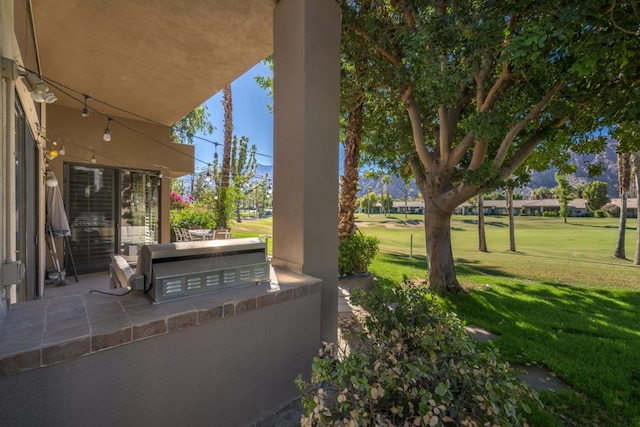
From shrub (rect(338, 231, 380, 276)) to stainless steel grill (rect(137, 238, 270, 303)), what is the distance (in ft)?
16.0

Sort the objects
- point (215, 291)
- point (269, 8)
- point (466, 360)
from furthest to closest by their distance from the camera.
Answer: point (269, 8), point (215, 291), point (466, 360)

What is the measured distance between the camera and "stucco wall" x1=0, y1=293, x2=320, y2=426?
1.27 m

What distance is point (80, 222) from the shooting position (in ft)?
19.9

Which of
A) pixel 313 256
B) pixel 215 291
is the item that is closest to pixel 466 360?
pixel 313 256

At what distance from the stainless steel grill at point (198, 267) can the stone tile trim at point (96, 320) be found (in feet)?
0.22

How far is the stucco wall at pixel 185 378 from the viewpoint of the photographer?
1.27 meters

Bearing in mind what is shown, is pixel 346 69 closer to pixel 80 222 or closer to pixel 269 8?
pixel 269 8

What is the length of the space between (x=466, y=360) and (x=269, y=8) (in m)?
3.69

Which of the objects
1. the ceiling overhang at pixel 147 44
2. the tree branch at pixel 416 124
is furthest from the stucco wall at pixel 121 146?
the tree branch at pixel 416 124

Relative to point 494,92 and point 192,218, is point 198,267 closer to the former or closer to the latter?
point 494,92

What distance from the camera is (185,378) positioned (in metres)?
1.68

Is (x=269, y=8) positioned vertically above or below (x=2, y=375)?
above

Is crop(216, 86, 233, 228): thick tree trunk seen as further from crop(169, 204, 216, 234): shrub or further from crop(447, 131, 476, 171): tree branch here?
crop(447, 131, 476, 171): tree branch

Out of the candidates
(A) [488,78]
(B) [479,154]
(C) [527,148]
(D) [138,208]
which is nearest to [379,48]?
(A) [488,78]
